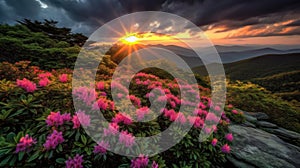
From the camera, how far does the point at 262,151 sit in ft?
10.5

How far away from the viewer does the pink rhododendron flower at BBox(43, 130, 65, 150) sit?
1503mm

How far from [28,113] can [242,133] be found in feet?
14.4

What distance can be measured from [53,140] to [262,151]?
375 cm

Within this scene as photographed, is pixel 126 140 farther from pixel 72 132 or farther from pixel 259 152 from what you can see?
pixel 259 152

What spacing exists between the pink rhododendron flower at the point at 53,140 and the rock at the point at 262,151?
2.97 m

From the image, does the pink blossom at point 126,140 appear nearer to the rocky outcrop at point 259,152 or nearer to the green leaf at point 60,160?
the green leaf at point 60,160

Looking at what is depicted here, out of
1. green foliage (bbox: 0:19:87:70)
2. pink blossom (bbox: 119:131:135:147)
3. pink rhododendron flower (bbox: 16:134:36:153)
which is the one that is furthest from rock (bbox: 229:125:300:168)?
green foliage (bbox: 0:19:87:70)

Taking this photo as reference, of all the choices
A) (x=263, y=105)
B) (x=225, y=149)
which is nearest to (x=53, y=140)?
(x=225, y=149)

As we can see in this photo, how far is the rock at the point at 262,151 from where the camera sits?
2896 mm

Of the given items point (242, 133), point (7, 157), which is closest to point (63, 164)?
point (7, 157)

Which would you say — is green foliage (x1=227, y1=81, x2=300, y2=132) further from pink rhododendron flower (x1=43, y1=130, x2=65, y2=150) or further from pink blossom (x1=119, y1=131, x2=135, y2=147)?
pink rhododendron flower (x1=43, y1=130, x2=65, y2=150)

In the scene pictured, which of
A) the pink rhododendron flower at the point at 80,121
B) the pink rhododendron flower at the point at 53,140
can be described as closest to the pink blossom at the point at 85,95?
the pink rhododendron flower at the point at 80,121

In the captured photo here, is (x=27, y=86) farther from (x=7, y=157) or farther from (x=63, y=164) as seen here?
(x=63, y=164)

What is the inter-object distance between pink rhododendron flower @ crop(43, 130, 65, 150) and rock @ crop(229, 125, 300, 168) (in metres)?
2.97
